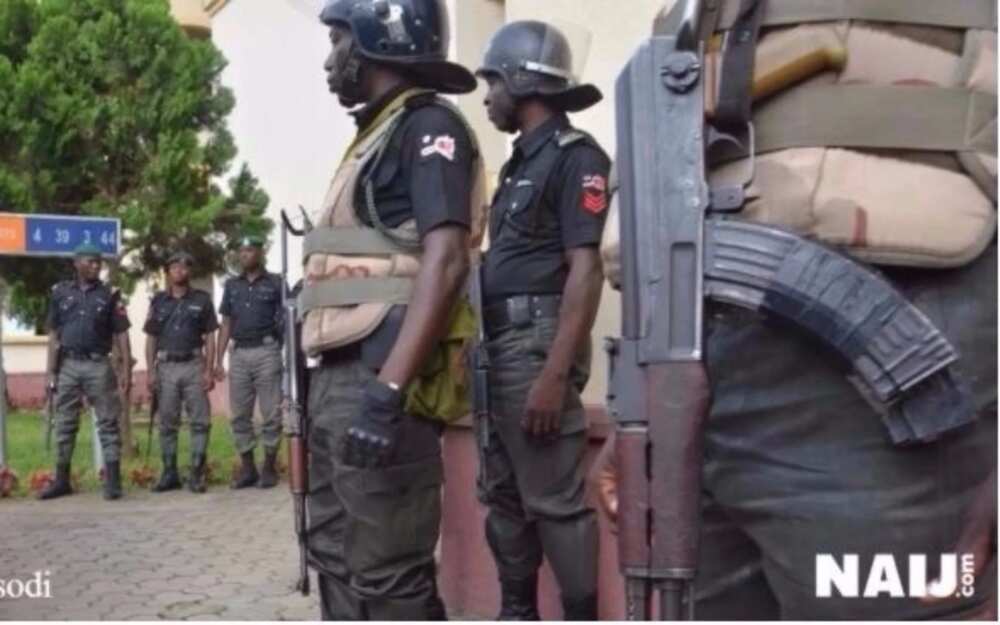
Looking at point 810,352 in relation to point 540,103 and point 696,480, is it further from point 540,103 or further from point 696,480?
point 540,103

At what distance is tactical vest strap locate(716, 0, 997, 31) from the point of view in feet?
6.93

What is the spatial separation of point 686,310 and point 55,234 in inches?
333

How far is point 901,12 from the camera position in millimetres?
2113

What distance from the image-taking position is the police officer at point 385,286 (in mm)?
3102

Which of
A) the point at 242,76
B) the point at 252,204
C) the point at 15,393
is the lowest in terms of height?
the point at 15,393

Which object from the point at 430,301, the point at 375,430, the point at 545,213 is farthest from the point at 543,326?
the point at 375,430

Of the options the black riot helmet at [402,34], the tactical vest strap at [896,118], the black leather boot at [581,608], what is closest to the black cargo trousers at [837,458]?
the tactical vest strap at [896,118]

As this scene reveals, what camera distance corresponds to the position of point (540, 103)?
4434mm

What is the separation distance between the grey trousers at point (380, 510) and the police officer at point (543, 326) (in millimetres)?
902

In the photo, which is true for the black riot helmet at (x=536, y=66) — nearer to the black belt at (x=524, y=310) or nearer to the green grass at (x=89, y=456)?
the black belt at (x=524, y=310)

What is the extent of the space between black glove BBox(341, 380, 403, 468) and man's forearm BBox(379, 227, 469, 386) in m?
0.04

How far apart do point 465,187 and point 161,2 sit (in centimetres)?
988

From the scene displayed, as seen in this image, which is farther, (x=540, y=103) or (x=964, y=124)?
(x=540, y=103)

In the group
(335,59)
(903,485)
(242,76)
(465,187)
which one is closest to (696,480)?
(903,485)
